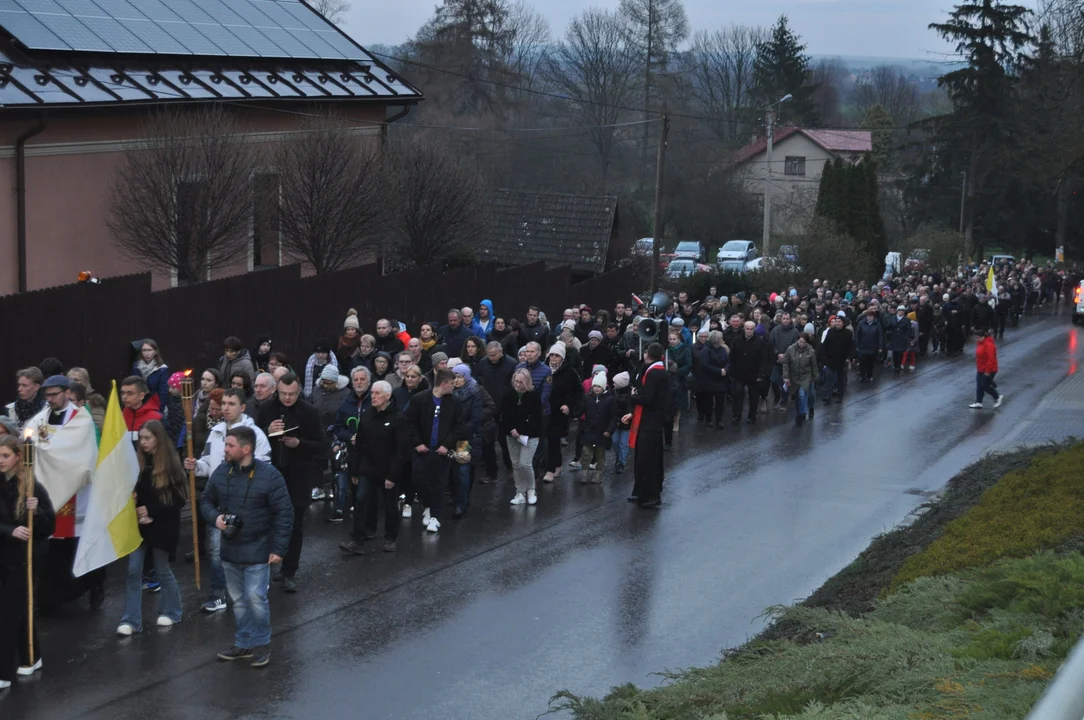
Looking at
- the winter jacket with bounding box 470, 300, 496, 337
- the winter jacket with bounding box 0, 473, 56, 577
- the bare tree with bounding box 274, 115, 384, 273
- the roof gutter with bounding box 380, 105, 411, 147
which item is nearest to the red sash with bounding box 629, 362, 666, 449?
the winter jacket with bounding box 470, 300, 496, 337

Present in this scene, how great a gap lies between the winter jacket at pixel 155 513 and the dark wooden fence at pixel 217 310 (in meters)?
5.18

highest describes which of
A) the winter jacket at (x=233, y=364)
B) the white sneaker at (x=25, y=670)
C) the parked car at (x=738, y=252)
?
the parked car at (x=738, y=252)

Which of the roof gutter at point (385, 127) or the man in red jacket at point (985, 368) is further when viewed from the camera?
the roof gutter at point (385, 127)

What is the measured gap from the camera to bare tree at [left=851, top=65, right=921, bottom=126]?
10192 cm

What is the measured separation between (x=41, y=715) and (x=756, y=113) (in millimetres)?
75945

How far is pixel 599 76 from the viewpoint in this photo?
72.6m

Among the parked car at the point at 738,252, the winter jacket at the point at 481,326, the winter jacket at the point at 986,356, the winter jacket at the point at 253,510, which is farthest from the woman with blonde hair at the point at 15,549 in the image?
the parked car at the point at 738,252

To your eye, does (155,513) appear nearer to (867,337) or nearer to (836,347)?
(836,347)

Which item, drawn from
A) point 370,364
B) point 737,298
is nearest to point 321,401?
point 370,364

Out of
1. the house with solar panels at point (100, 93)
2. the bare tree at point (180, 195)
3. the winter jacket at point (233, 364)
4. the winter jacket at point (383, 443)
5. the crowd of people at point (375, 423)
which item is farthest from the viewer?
the bare tree at point (180, 195)

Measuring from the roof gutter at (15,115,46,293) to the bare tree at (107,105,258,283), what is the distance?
4.48 ft

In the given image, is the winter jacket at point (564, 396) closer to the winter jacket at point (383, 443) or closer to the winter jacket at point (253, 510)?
the winter jacket at point (383, 443)

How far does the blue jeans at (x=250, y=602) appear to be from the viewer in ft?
30.2

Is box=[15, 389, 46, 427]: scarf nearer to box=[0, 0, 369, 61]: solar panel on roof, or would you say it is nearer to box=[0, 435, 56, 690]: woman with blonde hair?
box=[0, 435, 56, 690]: woman with blonde hair
